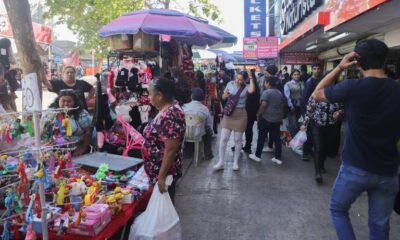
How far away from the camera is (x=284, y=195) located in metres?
5.09

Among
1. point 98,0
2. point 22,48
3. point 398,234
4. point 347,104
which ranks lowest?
point 398,234

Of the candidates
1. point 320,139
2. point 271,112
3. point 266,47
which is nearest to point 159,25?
point 271,112

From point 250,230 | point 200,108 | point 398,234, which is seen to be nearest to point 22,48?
point 200,108

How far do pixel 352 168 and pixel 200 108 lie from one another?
3964 mm

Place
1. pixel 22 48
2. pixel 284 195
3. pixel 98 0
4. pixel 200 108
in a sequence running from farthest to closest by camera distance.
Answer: pixel 98 0, pixel 200 108, pixel 22 48, pixel 284 195

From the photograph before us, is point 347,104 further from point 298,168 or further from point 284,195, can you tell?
point 298,168

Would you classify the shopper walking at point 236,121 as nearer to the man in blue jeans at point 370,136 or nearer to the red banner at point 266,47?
the man in blue jeans at point 370,136

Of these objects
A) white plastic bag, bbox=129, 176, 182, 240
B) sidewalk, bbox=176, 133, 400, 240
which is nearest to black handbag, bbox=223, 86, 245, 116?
sidewalk, bbox=176, 133, 400, 240

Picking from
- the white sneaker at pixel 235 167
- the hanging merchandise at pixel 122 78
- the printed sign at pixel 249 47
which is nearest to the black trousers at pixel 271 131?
the white sneaker at pixel 235 167

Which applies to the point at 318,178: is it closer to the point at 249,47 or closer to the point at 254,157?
the point at 254,157

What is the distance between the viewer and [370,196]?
273cm

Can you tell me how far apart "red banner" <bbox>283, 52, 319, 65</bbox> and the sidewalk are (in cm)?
865

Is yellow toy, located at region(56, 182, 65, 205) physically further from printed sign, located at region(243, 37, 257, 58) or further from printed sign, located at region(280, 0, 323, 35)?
printed sign, located at region(243, 37, 257, 58)

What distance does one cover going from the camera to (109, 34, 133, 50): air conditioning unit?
Result: 5871 millimetres
